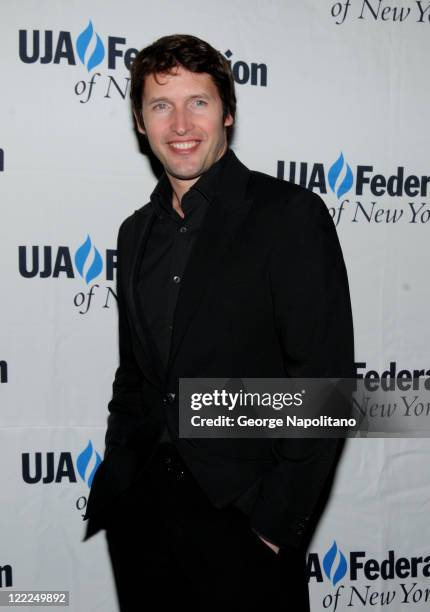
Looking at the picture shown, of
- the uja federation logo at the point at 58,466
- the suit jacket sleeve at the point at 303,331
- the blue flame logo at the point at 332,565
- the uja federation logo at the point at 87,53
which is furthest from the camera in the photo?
the blue flame logo at the point at 332,565

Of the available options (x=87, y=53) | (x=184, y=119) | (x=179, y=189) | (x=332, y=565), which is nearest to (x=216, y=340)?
(x=179, y=189)

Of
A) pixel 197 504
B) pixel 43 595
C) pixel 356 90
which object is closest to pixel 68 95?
pixel 356 90

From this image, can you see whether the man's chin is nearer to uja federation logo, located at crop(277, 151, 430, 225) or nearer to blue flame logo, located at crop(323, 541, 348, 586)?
uja federation logo, located at crop(277, 151, 430, 225)

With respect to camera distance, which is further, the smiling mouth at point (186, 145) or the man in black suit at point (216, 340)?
the smiling mouth at point (186, 145)

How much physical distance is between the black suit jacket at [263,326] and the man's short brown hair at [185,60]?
241 millimetres

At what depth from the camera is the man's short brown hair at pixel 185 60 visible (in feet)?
4.65

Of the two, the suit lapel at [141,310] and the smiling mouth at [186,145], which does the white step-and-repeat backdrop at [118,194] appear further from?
the smiling mouth at [186,145]

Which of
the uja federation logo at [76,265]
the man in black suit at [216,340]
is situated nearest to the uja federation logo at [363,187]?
the uja federation logo at [76,265]

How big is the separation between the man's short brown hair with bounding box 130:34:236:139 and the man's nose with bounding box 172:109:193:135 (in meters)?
0.10

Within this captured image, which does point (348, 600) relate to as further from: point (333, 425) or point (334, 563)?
point (333, 425)

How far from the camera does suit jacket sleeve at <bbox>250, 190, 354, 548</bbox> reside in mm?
1289

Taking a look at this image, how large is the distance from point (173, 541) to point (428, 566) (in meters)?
1.51

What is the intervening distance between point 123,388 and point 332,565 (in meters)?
1.32

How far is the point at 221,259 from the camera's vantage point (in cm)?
135
